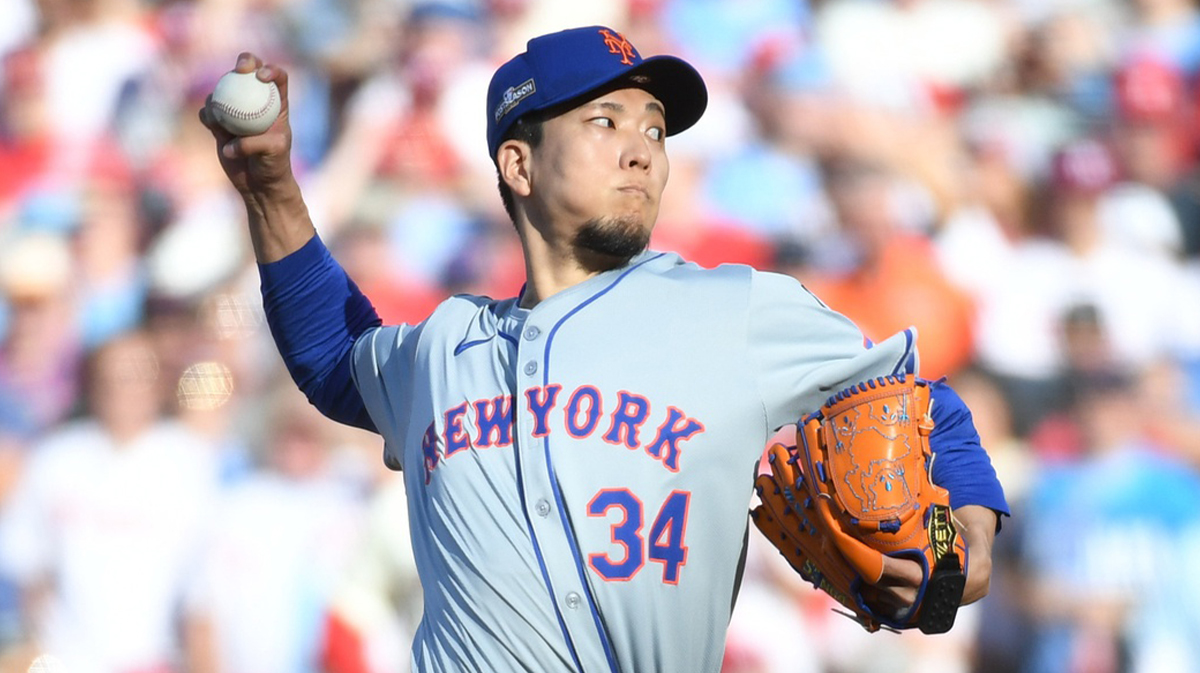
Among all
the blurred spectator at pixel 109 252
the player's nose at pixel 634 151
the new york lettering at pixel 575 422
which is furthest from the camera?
the blurred spectator at pixel 109 252

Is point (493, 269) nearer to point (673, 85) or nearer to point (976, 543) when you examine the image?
point (673, 85)

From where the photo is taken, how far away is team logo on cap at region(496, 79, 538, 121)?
2699 millimetres

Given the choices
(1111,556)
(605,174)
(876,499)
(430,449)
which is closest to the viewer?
(876,499)

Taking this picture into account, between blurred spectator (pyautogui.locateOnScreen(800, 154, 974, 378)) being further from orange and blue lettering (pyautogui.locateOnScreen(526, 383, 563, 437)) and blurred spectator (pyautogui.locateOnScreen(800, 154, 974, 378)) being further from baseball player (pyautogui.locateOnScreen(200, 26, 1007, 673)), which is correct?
orange and blue lettering (pyautogui.locateOnScreen(526, 383, 563, 437))

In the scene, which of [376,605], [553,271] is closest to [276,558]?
[376,605]

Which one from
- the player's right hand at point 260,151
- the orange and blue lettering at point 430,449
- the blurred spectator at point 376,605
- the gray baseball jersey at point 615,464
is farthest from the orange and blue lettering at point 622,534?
the blurred spectator at point 376,605

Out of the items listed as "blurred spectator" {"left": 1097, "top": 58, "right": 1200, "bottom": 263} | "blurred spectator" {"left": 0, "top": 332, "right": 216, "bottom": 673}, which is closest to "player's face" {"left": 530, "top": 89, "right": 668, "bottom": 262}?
"blurred spectator" {"left": 0, "top": 332, "right": 216, "bottom": 673}

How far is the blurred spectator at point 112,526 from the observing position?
215 inches

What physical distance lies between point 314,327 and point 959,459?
1.34 metres

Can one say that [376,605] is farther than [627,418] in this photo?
Yes

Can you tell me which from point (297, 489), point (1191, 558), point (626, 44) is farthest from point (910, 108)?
point (626, 44)

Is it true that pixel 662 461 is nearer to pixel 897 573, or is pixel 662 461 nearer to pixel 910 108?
pixel 897 573

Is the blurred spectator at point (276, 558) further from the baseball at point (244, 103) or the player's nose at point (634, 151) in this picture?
the player's nose at point (634, 151)

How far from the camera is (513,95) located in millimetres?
2736
